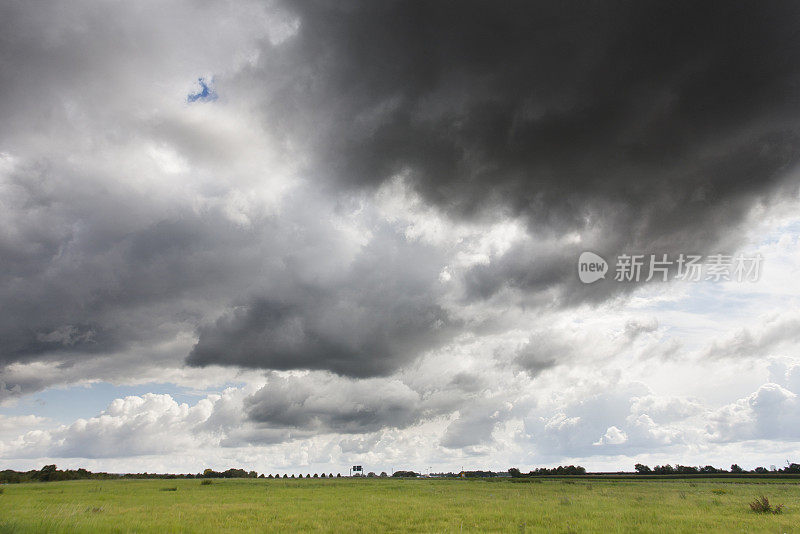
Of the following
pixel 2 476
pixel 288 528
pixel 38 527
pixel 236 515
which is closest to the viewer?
pixel 38 527

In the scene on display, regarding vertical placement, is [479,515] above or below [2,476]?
above

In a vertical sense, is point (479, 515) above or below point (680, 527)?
below

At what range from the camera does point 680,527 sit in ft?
82.2

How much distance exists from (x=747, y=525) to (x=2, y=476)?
213824 millimetres

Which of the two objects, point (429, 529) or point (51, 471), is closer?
point (429, 529)

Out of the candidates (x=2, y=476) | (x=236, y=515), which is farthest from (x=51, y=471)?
(x=236, y=515)

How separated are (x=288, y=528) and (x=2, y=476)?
19217cm

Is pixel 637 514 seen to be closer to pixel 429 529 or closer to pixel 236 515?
pixel 429 529

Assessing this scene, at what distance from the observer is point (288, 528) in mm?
27094

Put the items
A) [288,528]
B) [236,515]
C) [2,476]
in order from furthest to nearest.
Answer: [2,476]
[236,515]
[288,528]

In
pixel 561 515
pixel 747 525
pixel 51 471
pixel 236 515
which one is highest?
pixel 747 525

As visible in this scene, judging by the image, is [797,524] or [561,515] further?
[561,515]

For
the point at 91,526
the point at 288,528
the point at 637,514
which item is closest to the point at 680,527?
the point at 637,514

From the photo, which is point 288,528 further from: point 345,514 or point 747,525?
point 747,525
